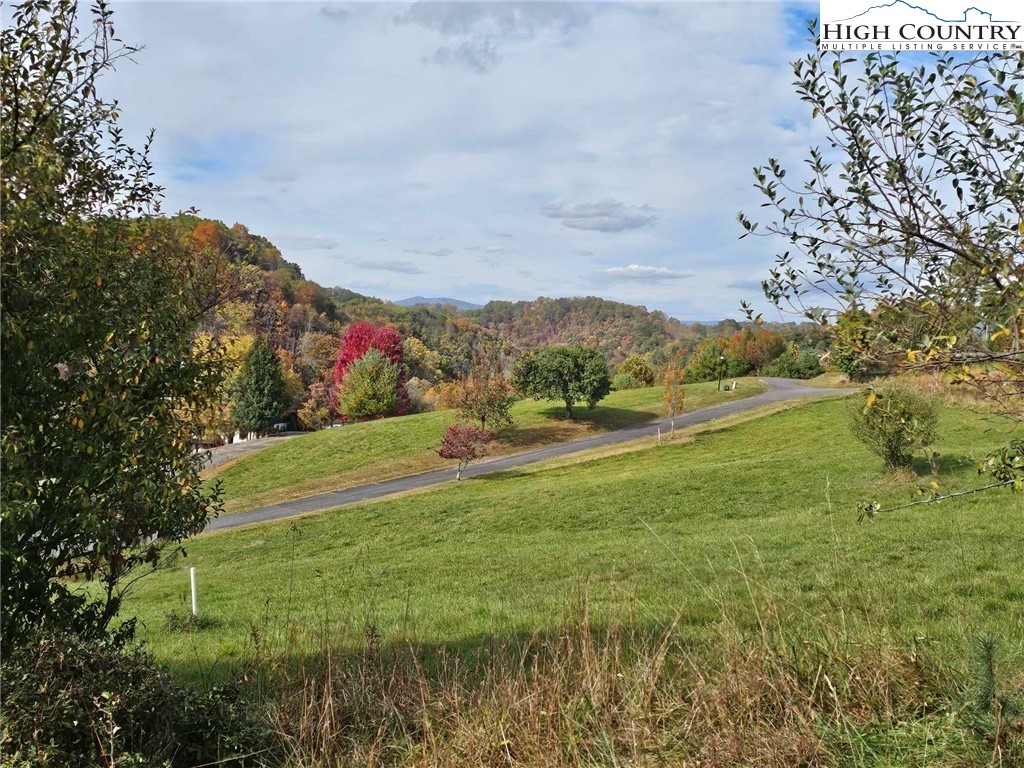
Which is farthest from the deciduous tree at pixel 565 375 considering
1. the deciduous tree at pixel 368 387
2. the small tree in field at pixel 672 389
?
the deciduous tree at pixel 368 387

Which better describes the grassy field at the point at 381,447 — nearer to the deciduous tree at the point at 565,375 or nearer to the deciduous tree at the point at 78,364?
the deciduous tree at the point at 565,375

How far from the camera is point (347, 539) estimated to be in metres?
Result: 23.9

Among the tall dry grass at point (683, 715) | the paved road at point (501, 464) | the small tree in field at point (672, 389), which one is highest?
the small tree in field at point (672, 389)

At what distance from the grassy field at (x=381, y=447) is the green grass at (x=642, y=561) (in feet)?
31.8

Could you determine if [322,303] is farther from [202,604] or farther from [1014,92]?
[1014,92]

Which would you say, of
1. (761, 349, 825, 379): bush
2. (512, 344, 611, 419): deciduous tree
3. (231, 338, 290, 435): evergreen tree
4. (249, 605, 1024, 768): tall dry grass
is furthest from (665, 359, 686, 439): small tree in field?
(249, 605, 1024, 768): tall dry grass

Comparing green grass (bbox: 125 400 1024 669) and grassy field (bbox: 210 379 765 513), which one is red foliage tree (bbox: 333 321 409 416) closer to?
grassy field (bbox: 210 379 765 513)

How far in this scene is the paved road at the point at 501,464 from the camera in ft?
109

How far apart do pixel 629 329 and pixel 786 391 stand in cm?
9425

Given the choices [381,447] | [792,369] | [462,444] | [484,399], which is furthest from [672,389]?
[792,369]

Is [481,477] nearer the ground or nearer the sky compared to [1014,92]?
nearer the ground

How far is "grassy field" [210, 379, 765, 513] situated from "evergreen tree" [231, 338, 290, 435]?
821cm

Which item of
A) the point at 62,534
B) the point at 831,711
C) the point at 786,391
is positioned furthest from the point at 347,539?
the point at 786,391

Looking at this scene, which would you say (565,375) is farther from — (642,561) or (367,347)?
(642,561)
